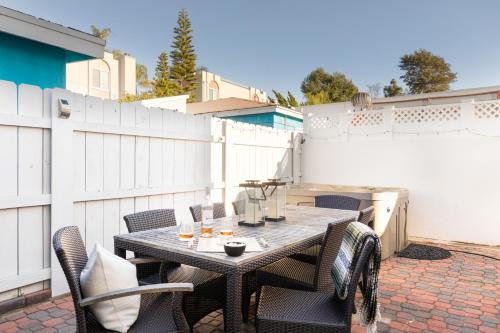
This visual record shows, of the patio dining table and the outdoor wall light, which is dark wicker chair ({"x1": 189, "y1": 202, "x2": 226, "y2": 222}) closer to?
the patio dining table

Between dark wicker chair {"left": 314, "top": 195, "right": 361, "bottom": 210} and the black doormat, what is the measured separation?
141cm

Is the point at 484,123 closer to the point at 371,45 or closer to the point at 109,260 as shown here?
the point at 109,260

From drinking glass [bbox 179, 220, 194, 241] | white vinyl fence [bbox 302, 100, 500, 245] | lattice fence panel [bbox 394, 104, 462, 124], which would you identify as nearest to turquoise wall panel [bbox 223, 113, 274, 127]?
white vinyl fence [bbox 302, 100, 500, 245]

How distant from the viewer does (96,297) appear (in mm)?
1659

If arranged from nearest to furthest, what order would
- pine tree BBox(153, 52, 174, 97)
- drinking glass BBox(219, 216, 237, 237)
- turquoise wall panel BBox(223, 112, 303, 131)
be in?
drinking glass BBox(219, 216, 237, 237), turquoise wall panel BBox(223, 112, 303, 131), pine tree BBox(153, 52, 174, 97)

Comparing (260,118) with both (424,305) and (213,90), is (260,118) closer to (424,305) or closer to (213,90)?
(424,305)

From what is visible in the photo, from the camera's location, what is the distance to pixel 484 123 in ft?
18.3

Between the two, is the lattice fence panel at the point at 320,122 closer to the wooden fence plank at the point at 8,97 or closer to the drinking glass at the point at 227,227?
the drinking glass at the point at 227,227

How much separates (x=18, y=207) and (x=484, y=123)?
617 centimetres

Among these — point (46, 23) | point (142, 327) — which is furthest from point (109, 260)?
point (46, 23)

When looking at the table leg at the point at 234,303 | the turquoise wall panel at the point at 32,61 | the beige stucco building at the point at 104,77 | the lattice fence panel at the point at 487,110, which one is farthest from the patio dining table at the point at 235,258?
the beige stucco building at the point at 104,77

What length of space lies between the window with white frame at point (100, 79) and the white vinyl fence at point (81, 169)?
15887 mm

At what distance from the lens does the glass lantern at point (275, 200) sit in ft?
10.2

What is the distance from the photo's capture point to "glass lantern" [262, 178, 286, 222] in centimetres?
312
